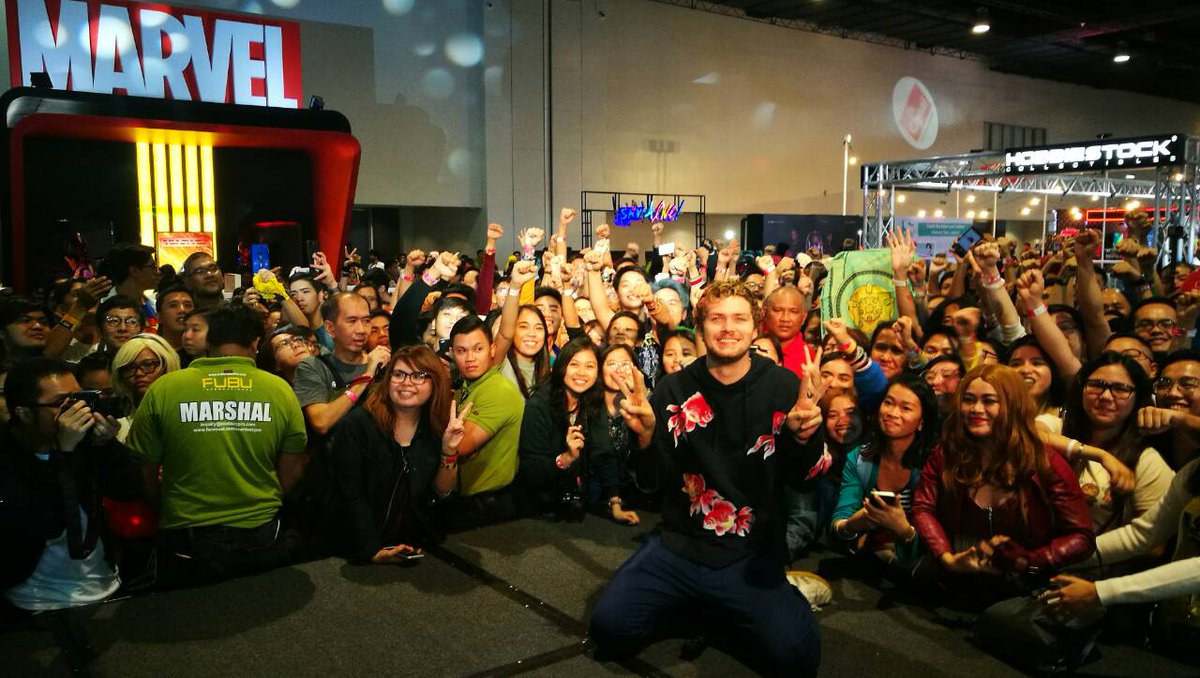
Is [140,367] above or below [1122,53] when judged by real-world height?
below

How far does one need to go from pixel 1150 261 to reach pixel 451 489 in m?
6.59

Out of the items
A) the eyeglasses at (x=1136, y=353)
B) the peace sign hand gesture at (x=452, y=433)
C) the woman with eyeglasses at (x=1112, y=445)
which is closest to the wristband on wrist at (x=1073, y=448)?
the woman with eyeglasses at (x=1112, y=445)

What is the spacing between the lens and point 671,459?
3.29 meters

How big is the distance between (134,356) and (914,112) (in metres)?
24.2

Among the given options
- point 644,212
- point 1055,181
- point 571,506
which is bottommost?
point 571,506

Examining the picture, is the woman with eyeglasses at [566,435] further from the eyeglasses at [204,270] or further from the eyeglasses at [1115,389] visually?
the eyeglasses at [204,270]

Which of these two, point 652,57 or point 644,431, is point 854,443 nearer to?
point 644,431

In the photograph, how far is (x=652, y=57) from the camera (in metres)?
19.3

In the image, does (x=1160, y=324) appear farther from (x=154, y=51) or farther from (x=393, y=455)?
(x=154, y=51)

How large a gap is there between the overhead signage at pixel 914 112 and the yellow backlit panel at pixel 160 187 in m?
19.5

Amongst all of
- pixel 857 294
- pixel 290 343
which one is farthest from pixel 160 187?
pixel 857 294

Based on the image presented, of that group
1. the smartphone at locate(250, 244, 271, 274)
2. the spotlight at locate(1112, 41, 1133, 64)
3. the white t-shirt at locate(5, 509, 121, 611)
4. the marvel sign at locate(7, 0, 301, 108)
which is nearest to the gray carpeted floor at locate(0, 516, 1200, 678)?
the white t-shirt at locate(5, 509, 121, 611)

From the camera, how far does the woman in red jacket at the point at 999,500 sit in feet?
10.3

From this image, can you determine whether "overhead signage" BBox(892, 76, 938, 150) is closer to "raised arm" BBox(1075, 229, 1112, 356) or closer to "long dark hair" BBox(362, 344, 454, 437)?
"raised arm" BBox(1075, 229, 1112, 356)
